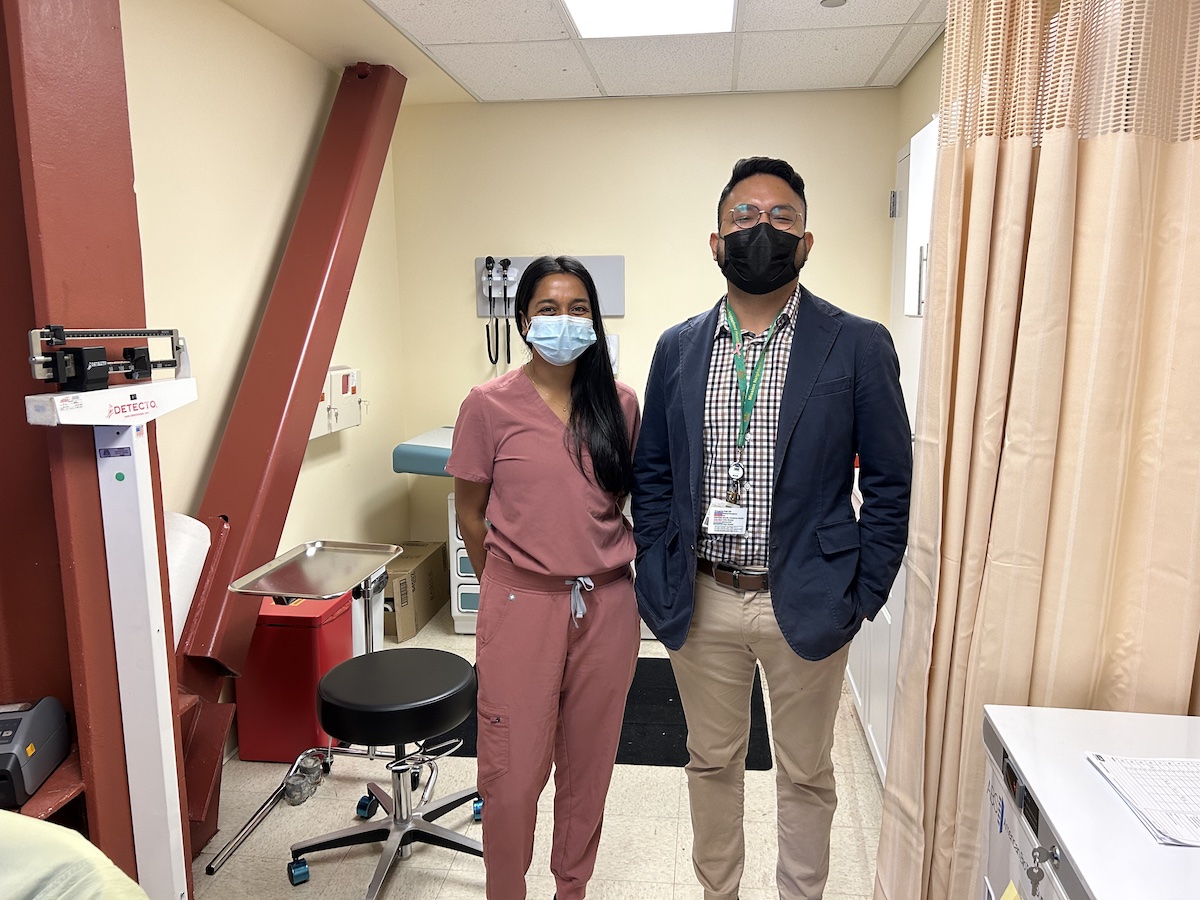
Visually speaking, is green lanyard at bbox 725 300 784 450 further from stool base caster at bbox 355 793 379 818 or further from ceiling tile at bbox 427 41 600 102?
ceiling tile at bbox 427 41 600 102

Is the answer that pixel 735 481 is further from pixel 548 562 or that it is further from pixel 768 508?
pixel 548 562

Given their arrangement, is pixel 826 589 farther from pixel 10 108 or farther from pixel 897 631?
pixel 10 108

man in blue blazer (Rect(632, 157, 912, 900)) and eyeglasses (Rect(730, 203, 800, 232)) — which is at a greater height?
eyeglasses (Rect(730, 203, 800, 232))

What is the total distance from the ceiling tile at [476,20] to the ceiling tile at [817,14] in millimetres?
641

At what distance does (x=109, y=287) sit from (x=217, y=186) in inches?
50.6

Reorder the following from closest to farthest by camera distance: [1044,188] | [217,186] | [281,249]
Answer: [1044,188], [217,186], [281,249]

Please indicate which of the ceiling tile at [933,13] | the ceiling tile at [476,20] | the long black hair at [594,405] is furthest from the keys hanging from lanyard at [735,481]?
the ceiling tile at [933,13]

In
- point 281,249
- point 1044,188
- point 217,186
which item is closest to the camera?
point 1044,188

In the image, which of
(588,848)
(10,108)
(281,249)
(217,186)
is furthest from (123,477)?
(281,249)

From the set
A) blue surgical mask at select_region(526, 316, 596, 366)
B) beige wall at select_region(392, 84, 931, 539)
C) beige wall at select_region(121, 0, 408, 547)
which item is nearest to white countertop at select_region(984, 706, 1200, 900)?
blue surgical mask at select_region(526, 316, 596, 366)

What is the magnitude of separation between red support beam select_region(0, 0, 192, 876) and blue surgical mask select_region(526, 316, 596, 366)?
79 centimetres

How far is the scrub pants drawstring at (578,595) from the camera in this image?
67.1 inches

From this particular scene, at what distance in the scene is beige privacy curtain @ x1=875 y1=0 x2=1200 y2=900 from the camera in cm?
107

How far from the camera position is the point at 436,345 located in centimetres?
411
